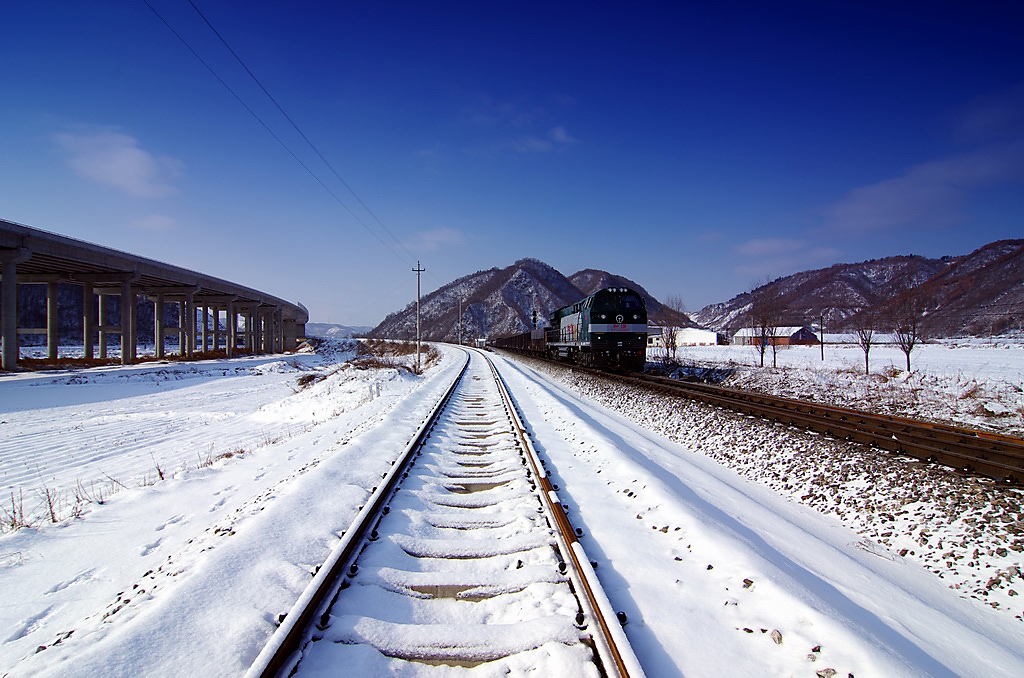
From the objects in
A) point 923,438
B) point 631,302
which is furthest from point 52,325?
point 923,438

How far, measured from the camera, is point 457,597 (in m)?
3.47

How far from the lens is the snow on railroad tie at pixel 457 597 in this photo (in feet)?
9.14

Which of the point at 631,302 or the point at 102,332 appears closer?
the point at 631,302

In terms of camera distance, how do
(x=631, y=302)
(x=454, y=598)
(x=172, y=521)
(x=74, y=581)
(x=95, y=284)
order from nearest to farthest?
(x=454, y=598)
(x=74, y=581)
(x=172, y=521)
(x=631, y=302)
(x=95, y=284)

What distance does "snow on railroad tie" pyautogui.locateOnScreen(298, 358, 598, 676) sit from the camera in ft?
9.14

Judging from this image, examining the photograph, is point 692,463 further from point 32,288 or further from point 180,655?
point 32,288

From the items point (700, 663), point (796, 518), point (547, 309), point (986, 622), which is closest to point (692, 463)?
point (796, 518)

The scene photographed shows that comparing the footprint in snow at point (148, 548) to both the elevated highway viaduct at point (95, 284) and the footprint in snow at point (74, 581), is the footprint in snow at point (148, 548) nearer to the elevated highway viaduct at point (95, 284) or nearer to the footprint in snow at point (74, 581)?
the footprint in snow at point (74, 581)

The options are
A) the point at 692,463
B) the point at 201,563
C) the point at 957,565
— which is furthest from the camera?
the point at 692,463

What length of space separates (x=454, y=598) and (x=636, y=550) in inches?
70.1

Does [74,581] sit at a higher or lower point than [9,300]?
lower

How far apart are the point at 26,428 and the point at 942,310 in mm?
151705

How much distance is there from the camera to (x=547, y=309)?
18862 cm

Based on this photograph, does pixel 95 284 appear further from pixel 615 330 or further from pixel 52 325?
pixel 615 330
